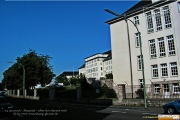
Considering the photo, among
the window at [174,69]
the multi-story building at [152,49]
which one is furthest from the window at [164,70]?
the window at [174,69]

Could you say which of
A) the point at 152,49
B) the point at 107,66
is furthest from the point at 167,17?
the point at 107,66

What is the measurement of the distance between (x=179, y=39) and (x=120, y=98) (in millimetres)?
15468

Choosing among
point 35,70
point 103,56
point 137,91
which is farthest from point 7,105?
point 103,56

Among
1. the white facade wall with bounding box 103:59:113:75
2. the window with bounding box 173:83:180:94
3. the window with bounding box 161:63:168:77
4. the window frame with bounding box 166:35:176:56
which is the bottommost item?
the window with bounding box 173:83:180:94

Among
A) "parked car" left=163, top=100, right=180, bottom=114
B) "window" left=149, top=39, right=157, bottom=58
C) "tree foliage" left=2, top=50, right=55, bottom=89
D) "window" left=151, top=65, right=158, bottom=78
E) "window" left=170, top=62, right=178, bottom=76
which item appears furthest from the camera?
"tree foliage" left=2, top=50, right=55, bottom=89

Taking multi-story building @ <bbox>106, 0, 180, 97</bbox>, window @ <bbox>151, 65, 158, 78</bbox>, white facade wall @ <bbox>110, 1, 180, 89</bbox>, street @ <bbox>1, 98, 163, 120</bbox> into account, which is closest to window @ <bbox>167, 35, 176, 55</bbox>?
multi-story building @ <bbox>106, 0, 180, 97</bbox>

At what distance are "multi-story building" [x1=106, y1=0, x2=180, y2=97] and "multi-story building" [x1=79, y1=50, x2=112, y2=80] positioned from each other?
78.9 meters

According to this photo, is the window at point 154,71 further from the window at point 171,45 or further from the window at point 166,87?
the window at point 171,45

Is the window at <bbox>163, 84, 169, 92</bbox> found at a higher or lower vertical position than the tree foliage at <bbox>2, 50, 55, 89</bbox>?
lower

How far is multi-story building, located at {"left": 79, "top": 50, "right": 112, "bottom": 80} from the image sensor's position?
425 ft

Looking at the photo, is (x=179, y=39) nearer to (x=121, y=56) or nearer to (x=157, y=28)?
(x=157, y=28)

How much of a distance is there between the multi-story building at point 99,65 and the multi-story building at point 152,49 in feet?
259

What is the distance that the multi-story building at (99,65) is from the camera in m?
130

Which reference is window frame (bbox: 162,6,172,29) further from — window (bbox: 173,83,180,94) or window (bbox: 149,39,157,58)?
window (bbox: 173,83,180,94)
